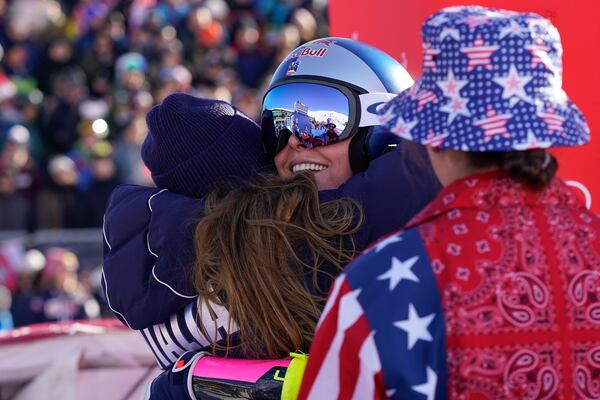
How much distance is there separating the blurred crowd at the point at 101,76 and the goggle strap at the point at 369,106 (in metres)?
6.55

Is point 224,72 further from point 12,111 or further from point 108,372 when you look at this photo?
point 108,372

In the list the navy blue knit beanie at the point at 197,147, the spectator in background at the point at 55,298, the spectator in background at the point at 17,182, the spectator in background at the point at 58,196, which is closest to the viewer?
the navy blue knit beanie at the point at 197,147

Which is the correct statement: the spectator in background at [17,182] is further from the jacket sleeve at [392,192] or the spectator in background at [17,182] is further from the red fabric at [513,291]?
the red fabric at [513,291]

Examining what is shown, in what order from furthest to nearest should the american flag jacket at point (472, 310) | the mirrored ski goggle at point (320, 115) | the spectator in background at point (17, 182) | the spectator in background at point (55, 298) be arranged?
the spectator in background at point (17, 182), the spectator in background at point (55, 298), the mirrored ski goggle at point (320, 115), the american flag jacket at point (472, 310)

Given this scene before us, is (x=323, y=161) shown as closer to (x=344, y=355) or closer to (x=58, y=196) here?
(x=344, y=355)

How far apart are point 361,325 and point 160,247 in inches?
33.8

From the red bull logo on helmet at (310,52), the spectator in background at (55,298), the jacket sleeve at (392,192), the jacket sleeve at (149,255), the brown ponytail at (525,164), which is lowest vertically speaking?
the spectator in background at (55,298)

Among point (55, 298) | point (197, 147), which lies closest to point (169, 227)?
point (197, 147)

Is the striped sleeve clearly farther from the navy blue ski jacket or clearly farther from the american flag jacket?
the navy blue ski jacket

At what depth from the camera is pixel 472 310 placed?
6.16ft

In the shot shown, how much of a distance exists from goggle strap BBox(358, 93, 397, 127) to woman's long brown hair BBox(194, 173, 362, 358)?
47 centimetres

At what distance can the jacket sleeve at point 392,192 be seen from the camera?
7.85 feet

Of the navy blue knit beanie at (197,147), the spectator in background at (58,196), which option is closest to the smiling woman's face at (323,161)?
the navy blue knit beanie at (197,147)

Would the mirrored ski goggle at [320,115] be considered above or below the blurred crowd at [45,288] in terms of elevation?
above
